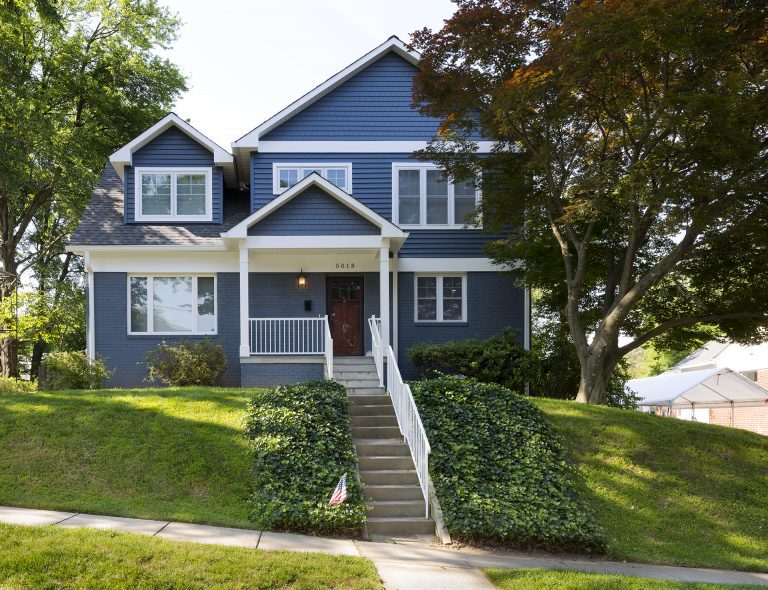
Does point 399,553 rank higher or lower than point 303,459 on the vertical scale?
lower

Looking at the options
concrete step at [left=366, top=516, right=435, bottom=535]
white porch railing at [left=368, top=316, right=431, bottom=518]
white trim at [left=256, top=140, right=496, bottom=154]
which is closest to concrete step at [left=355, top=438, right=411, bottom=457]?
white porch railing at [left=368, top=316, right=431, bottom=518]

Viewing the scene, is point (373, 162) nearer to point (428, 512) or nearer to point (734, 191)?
point (734, 191)

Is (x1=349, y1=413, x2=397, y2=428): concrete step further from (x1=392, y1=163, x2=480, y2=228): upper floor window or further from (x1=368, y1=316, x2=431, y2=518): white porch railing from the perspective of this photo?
(x1=392, y1=163, x2=480, y2=228): upper floor window

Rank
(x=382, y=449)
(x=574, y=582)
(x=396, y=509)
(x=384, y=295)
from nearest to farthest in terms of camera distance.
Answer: (x=574, y=582), (x=396, y=509), (x=382, y=449), (x=384, y=295)

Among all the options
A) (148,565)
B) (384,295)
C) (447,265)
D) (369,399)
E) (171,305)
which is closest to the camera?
(148,565)

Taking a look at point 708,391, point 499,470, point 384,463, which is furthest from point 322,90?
point 708,391

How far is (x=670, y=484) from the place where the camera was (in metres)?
11.1

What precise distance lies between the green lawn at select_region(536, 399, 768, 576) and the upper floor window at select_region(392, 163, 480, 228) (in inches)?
251

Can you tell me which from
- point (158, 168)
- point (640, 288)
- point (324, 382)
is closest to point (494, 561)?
point (324, 382)

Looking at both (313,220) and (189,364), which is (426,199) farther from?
(189,364)

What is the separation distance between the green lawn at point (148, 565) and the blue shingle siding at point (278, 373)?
8.12m

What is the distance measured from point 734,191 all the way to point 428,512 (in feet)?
25.6

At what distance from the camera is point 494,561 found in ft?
27.6

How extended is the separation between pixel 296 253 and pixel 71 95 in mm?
15257
